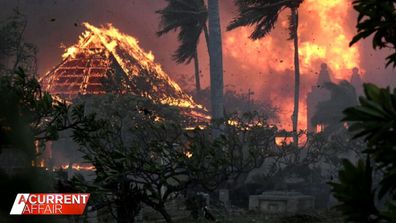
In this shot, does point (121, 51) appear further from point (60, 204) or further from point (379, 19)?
point (379, 19)

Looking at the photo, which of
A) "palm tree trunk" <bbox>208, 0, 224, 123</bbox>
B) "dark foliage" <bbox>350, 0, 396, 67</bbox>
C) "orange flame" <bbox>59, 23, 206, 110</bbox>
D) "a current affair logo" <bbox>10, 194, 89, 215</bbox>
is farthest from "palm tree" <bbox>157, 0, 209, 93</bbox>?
"dark foliage" <bbox>350, 0, 396, 67</bbox>

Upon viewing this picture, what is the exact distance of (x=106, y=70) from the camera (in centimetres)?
4378

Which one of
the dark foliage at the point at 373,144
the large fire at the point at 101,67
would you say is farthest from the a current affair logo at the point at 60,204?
the large fire at the point at 101,67

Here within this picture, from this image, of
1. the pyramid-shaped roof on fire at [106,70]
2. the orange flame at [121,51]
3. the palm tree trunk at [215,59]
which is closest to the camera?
the palm tree trunk at [215,59]

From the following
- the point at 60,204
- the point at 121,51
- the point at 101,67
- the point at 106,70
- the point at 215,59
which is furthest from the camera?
the point at 121,51

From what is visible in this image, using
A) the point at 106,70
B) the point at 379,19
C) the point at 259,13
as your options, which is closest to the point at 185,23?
the point at 106,70

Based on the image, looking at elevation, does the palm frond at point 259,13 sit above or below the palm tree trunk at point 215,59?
above

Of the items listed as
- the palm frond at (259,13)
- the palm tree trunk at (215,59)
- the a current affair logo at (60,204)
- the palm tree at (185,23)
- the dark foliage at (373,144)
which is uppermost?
the palm tree at (185,23)

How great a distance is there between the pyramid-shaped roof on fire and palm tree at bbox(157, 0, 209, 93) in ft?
12.0

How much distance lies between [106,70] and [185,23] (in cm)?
853

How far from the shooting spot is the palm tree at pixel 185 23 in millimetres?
37750

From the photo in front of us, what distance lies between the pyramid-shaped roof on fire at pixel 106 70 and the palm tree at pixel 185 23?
365 cm

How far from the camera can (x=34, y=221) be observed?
18.1ft

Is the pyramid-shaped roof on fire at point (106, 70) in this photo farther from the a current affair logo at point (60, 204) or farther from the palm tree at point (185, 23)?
the a current affair logo at point (60, 204)
